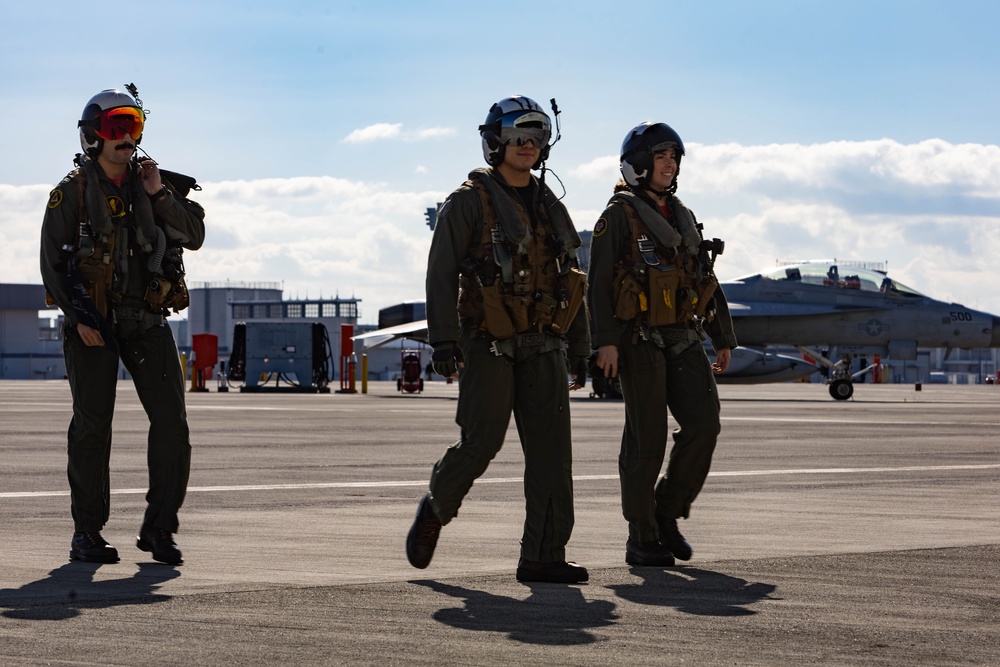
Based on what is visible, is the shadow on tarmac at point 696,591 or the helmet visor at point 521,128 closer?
the shadow on tarmac at point 696,591

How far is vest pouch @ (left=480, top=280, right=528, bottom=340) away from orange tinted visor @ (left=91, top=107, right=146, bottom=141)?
224cm

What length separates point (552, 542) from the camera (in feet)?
20.6

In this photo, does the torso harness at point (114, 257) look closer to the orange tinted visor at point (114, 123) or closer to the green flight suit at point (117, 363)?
the green flight suit at point (117, 363)

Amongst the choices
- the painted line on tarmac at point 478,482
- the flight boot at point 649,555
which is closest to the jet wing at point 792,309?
the painted line on tarmac at point 478,482

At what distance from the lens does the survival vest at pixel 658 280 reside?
700cm

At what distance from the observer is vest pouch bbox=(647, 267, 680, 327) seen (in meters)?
7.01

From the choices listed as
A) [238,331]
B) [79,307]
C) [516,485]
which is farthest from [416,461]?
[238,331]

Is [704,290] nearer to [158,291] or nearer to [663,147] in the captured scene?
[663,147]

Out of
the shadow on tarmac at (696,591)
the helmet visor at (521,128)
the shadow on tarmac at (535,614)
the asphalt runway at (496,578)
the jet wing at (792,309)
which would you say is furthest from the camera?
the jet wing at (792,309)

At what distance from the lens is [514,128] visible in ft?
21.8

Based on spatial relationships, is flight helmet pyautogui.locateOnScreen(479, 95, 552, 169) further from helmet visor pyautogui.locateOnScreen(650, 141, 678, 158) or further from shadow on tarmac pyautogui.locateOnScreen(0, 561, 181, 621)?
shadow on tarmac pyautogui.locateOnScreen(0, 561, 181, 621)

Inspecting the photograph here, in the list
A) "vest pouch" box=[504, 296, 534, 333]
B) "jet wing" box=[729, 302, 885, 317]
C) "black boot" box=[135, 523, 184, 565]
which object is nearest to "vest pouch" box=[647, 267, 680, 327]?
"vest pouch" box=[504, 296, 534, 333]

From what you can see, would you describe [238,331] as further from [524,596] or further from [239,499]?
[524,596]

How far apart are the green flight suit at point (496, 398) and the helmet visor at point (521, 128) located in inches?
13.4
